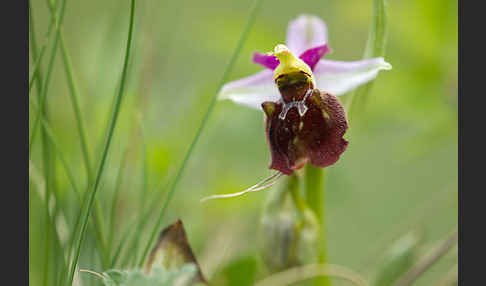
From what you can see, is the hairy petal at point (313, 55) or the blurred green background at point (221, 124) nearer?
the hairy petal at point (313, 55)

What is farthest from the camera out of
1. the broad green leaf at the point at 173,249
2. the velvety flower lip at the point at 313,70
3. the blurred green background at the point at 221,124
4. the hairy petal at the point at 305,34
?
the blurred green background at the point at 221,124

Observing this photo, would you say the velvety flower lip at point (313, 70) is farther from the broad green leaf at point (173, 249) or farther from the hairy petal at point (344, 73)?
the broad green leaf at point (173, 249)

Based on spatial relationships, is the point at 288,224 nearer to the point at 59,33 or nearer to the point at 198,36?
the point at 59,33

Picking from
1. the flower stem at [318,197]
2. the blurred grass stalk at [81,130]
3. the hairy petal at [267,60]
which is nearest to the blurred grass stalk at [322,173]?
the flower stem at [318,197]

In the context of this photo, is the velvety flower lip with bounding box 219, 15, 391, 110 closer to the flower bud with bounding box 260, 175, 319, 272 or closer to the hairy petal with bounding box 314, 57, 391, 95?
the hairy petal with bounding box 314, 57, 391, 95

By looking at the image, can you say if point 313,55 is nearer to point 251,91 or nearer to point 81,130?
point 251,91

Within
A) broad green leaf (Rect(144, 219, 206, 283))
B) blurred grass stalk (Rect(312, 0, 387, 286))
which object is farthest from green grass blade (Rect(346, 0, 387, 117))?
broad green leaf (Rect(144, 219, 206, 283))
